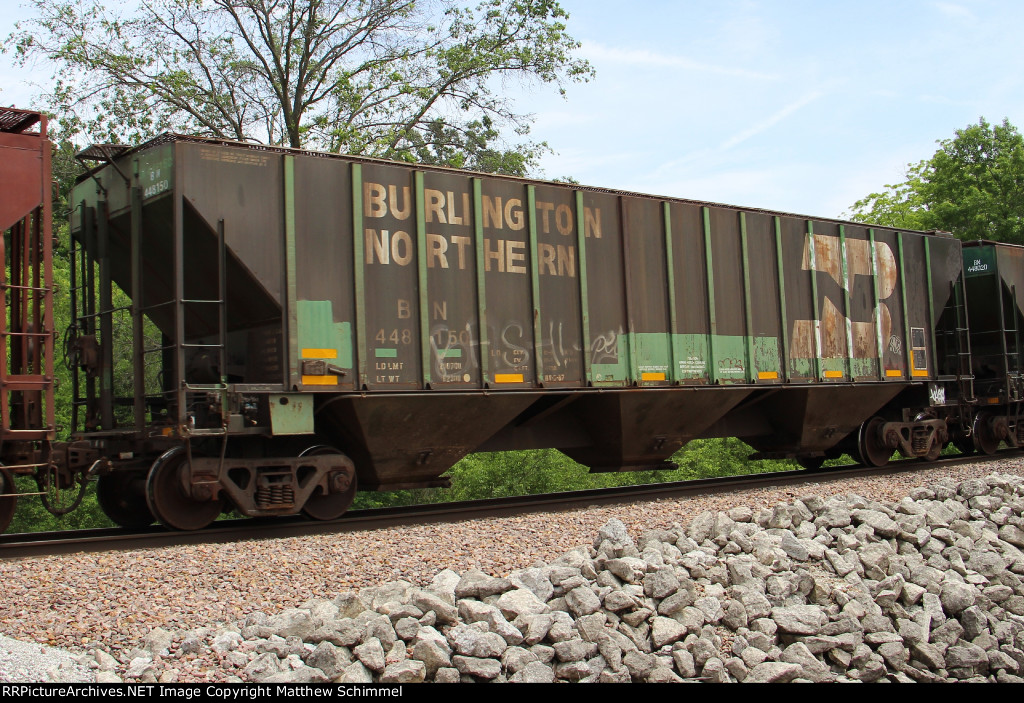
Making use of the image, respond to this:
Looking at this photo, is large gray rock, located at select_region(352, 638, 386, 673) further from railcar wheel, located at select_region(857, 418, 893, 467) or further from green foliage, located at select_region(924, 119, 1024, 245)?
green foliage, located at select_region(924, 119, 1024, 245)

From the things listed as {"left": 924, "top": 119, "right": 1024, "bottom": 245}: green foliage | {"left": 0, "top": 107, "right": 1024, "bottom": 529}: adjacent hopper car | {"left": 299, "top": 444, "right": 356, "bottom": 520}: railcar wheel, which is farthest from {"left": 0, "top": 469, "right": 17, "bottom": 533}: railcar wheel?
{"left": 924, "top": 119, "right": 1024, "bottom": 245}: green foliage

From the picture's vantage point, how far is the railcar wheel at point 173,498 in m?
8.51

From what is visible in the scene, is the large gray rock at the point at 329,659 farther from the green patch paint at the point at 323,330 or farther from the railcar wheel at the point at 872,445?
the railcar wheel at the point at 872,445

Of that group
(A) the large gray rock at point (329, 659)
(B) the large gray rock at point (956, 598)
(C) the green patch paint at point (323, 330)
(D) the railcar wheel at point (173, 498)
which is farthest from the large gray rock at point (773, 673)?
(D) the railcar wheel at point (173, 498)

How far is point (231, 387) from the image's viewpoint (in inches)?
343

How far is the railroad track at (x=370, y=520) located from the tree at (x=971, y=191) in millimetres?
22122

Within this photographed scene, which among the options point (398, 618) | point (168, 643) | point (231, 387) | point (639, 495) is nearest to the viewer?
point (168, 643)

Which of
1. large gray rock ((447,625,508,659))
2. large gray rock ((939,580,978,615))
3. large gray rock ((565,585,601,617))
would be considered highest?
large gray rock ((565,585,601,617))

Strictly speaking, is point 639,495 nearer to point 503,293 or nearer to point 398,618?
point 503,293

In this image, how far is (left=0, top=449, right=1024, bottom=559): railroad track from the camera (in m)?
7.99

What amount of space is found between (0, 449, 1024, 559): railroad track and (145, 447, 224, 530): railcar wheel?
0.15 metres

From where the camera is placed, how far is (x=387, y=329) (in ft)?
31.8

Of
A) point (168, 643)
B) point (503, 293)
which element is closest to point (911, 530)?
point (503, 293)
